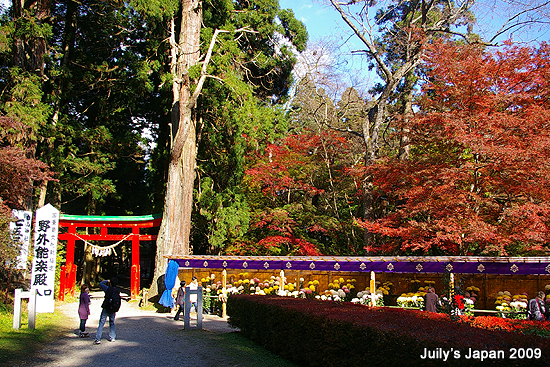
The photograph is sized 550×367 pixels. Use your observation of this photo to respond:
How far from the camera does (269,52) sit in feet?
70.9

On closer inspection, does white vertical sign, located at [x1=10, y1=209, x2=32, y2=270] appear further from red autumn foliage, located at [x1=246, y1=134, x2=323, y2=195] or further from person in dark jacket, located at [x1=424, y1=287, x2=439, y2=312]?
person in dark jacket, located at [x1=424, y1=287, x2=439, y2=312]

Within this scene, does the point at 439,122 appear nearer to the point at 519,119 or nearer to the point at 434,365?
the point at 519,119

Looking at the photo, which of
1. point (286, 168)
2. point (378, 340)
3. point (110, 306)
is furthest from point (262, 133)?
point (378, 340)

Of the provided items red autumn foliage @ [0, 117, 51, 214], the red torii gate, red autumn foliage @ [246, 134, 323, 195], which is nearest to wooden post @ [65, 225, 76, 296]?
the red torii gate

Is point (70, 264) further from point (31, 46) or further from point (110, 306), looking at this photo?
point (110, 306)

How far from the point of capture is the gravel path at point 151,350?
6.77m

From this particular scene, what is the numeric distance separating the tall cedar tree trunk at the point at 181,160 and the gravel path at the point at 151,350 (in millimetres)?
5080

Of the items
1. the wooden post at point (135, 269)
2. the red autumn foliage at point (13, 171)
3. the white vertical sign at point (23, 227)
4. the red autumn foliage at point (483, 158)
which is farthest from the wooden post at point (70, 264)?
the red autumn foliage at point (483, 158)

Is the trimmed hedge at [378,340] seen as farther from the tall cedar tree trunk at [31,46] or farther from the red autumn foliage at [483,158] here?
the tall cedar tree trunk at [31,46]

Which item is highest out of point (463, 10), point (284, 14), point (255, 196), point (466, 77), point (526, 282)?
point (284, 14)

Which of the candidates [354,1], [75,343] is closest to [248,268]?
[75,343]

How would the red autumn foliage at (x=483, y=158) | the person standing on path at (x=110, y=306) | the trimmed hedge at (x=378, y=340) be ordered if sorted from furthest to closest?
the red autumn foliage at (x=483, y=158) < the person standing on path at (x=110, y=306) < the trimmed hedge at (x=378, y=340)

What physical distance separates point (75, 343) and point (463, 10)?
55.5 feet

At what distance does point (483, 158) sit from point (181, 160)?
10551mm
